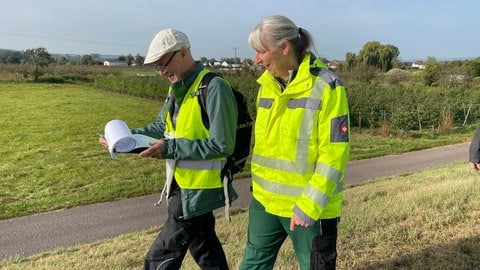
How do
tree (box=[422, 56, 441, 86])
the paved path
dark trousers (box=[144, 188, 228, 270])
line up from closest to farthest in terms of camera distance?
dark trousers (box=[144, 188, 228, 270]) → the paved path → tree (box=[422, 56, 441, 86])

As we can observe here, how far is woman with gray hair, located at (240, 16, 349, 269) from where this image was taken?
7.36 ft

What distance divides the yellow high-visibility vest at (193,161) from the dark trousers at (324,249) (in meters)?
0.78

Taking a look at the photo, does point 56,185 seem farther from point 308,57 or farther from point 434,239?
point 308,57

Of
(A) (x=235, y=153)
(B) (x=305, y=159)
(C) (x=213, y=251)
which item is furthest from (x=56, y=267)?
(B) (x=305, y=159)

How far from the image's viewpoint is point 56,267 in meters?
→ 4.53

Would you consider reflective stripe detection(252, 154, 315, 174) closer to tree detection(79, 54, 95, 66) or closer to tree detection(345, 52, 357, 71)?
tree detection(345, 52, 357, 71)

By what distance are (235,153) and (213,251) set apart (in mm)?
725

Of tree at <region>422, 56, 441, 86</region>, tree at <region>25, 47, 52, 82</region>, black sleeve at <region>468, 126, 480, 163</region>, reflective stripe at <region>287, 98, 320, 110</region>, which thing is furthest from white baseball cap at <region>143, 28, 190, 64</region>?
tree at <region>25, 47, 52, 82</region>

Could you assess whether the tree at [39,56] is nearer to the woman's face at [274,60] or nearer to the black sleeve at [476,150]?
the black sleeve at [476,150]

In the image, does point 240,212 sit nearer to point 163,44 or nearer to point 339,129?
point 163,44

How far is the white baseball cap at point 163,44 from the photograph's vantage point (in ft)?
8.77

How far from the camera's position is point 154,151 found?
8.61ft

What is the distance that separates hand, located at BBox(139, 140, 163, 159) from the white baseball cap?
Answer: 0.51 metres

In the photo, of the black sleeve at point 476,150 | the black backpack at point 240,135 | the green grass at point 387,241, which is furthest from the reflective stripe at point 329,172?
the black sleeve at point 476,150
